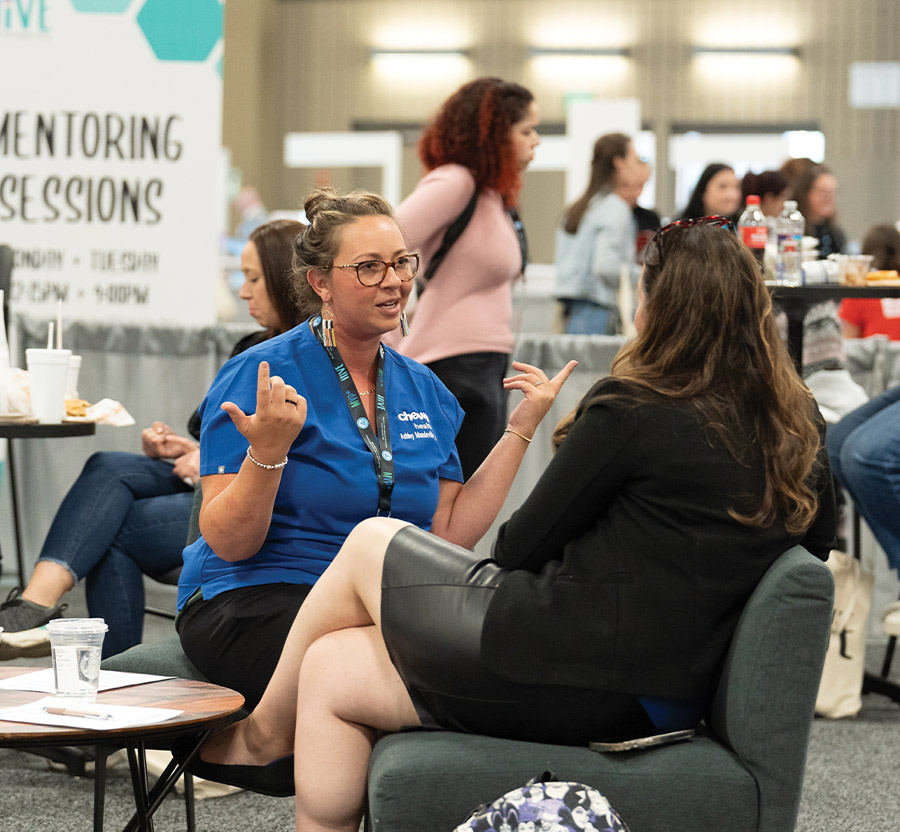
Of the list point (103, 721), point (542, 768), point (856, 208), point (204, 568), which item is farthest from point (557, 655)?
point (856, 208)

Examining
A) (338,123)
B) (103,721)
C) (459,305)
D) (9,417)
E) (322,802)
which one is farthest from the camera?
(338,123)

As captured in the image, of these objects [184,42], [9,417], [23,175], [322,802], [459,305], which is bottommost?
[322,802]

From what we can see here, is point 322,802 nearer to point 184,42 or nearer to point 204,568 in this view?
point 204,568

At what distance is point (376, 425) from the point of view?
80.4 inches

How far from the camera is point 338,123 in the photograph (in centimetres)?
1314

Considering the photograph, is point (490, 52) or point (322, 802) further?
point (490, 52)

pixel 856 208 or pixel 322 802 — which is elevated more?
pixel 856 208

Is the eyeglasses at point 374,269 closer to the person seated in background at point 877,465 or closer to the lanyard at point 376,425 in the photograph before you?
the lanyard at point 376,425

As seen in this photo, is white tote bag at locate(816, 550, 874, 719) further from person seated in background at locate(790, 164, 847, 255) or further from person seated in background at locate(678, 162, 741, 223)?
person seated in background at locate(790, 164, 847, 255)

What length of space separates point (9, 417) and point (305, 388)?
107 centimetres

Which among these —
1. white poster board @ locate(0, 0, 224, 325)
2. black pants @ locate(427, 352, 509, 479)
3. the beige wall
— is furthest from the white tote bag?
the beige wall

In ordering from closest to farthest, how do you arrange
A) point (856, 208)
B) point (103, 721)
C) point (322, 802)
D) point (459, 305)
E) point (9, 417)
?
point (103, 721) → point (322, 802) → point (9, 417) → point (459, 305) → point (856, 208)

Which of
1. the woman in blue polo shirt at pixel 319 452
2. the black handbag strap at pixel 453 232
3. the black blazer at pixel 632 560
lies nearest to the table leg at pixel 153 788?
the woman in blue polo shirt at pixel 319 452

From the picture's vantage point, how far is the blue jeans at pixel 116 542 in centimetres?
281
